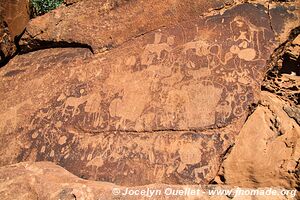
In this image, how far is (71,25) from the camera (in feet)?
10.5

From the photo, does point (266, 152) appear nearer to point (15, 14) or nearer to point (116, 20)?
point (116, 20)

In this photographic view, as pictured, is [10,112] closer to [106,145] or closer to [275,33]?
[106,145]

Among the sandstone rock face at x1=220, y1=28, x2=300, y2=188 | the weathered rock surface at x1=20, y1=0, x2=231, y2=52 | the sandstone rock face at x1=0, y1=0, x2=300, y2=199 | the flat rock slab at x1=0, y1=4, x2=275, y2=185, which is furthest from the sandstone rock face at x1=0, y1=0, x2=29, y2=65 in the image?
the sandstone rock face at x1=220, y1=28, x2=300, y2=188

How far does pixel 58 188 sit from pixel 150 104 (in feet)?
2.87

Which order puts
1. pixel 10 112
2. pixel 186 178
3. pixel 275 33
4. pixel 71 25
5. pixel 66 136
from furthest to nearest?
pixel 71 25 < pixel 10 112 < pixel 66 136 < pixel 275 33 < pixel 186 178

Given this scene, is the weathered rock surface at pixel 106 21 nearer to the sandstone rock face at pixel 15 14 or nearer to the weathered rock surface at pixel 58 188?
the sandstone rock face at pixel 15 14

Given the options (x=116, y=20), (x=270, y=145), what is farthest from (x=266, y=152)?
(x=116, y=20)

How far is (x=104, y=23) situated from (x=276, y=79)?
1525 mm

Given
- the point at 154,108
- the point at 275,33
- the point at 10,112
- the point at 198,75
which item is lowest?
the point at 10,112

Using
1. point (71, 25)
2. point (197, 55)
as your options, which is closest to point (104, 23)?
point (71, 25)

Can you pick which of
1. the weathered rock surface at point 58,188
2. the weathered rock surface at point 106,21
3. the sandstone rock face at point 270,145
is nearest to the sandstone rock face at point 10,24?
the weathered rock surface at point 106,21

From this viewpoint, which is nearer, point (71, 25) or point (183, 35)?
point (183, 35)

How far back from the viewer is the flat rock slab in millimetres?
2139

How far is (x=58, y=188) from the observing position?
184 cm
